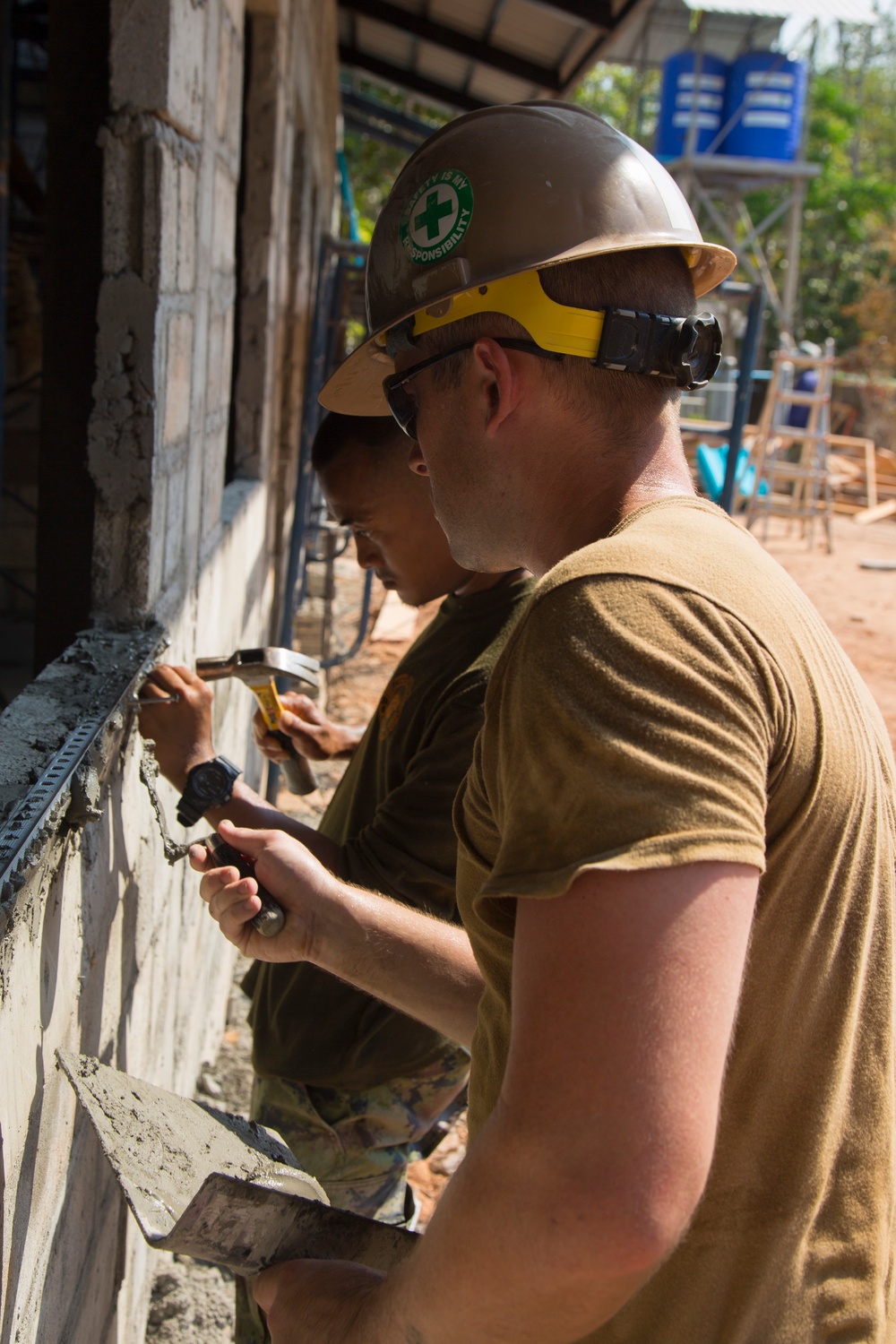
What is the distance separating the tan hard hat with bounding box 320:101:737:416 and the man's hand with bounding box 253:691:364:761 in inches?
48.7

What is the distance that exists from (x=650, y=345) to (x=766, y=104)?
18883 mm

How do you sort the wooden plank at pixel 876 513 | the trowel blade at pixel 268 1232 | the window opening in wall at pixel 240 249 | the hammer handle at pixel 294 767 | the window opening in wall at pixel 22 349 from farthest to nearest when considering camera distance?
the wooden plank at pixel 876 513, the window opening in wall at pixel 22 349, the window opening in wall at pixel 240 249, the hammer handle at pixel 294 767, the trowel blade at pixel 268 1232

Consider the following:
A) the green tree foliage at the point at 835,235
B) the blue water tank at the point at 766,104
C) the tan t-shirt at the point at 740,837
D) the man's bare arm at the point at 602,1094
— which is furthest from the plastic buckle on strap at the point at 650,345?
the green tree foliage at the point at 835,235

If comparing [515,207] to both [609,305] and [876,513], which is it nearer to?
[609,305]

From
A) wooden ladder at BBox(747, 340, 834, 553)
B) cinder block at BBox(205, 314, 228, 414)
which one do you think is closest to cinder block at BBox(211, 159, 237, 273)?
cinder block at BBox(205, 314, 228, 414)

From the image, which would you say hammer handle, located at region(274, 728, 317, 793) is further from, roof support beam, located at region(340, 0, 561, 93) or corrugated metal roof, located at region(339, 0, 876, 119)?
roof support beam, located at region(340, 0, 561, 93)

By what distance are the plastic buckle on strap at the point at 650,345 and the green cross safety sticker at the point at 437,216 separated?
238 millimetres

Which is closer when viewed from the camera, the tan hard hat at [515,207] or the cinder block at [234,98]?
the tan hard hat at [515,207]

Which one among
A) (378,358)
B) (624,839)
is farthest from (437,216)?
(624,839)

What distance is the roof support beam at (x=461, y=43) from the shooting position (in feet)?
23.4

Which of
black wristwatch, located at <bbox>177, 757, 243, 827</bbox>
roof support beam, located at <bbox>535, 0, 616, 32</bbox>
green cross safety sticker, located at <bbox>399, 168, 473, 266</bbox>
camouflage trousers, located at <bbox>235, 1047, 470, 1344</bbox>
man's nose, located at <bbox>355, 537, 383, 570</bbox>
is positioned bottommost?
camouflage trousers, located at <bbox>235, 1047, 470, 1344</bbox>

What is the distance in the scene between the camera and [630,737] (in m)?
0.85

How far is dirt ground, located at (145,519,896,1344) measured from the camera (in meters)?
2.69

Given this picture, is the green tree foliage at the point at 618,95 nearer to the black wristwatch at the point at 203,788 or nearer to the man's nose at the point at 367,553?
the man's nose at the point at 367,553
